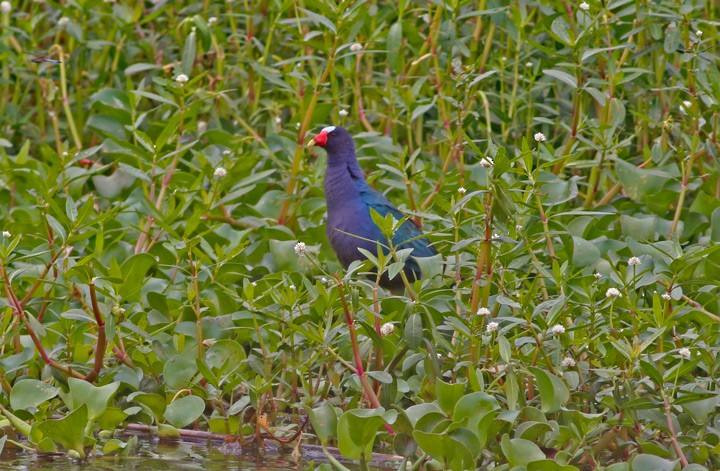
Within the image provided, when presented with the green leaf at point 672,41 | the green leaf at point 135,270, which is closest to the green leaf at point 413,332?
the green leaf at point 135,270

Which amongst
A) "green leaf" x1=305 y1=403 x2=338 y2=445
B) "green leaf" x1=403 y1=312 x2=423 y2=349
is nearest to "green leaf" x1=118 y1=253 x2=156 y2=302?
"green leaf" x1=305 y1=403 x2=338 y2=445

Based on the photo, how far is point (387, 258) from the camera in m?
3.05

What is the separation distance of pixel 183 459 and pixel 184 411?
0.45ft

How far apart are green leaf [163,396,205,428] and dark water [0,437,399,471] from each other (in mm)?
83

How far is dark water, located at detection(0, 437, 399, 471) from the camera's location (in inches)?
127

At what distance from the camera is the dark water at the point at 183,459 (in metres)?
3.21

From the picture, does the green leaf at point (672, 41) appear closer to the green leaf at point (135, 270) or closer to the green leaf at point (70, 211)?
the green leaf at point (135, 270)

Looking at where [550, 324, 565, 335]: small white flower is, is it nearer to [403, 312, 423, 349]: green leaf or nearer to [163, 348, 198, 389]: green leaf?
[403, 312, 423, 349]: green leaf

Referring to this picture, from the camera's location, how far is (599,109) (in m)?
5.27

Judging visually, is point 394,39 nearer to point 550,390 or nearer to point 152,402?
point 152,402

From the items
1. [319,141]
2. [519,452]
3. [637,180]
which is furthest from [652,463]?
[319,141]

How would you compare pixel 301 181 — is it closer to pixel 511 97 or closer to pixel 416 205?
pixel 416 205

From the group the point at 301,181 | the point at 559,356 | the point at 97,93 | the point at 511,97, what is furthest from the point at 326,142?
the point at 559,356

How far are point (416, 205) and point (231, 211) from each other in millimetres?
762
